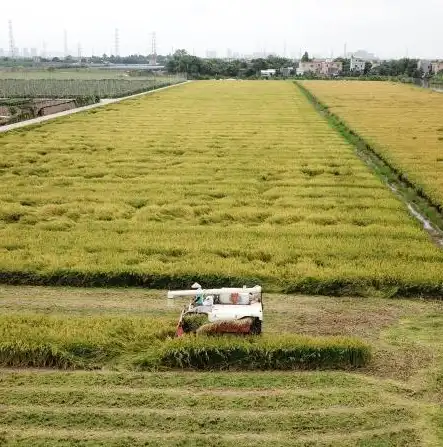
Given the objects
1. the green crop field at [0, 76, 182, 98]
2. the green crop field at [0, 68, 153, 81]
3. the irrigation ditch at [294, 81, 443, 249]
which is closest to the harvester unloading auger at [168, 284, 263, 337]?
the irrigation ditch at [294, 81, 443, 249]

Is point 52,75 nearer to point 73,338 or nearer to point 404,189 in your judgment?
point 404,189

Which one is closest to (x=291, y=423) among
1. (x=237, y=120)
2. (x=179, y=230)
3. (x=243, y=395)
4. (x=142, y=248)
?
(x=243, y=395)

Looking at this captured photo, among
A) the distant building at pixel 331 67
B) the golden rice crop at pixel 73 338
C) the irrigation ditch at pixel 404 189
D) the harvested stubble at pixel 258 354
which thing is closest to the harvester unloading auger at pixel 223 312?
the harvested stubble at pixel 258 354

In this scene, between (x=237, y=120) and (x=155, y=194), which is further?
(x=237, y=120)

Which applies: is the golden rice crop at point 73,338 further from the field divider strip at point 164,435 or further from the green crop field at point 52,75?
the green crop field at point 52,75

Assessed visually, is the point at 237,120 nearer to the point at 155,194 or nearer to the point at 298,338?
the point at 155,194
